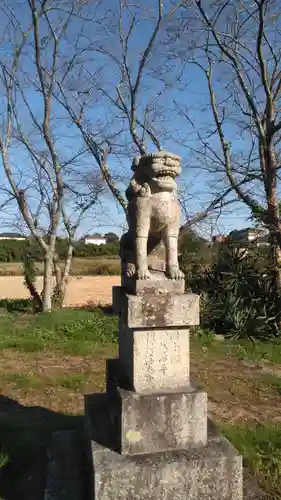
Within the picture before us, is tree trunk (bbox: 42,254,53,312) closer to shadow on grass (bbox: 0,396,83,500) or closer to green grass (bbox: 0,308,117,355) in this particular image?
green grass (bbox: 0,308,117,355)

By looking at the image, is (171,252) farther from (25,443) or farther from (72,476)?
(25,443)

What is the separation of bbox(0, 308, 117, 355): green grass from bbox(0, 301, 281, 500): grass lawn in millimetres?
18

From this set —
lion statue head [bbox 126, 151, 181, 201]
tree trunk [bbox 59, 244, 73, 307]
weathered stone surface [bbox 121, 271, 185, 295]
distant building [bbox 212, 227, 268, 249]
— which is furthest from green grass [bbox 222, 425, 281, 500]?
tree trunk [bbox 59, 244, 73, 307]

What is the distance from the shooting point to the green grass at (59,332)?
6949 mm

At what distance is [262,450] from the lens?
11.1ft

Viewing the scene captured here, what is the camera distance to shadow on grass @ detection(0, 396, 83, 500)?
3.00m

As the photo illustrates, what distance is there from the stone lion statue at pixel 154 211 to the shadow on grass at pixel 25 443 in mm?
1748

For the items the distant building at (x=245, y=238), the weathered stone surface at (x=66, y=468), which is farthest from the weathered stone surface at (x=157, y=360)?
the distant building at (x=245, y=238)

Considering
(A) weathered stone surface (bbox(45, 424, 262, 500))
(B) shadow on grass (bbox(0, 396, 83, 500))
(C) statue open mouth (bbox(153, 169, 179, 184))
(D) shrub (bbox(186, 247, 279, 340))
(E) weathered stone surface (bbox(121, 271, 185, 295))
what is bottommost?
(B) shadow on grass (bbox(0, 396, 83, 500))

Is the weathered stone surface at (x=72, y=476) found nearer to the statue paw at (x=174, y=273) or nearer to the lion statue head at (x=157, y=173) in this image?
the statue paw at (x=174, y=273)

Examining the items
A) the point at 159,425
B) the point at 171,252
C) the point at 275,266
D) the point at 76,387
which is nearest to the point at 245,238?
the point at 275,266

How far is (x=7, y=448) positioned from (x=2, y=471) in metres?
0.29

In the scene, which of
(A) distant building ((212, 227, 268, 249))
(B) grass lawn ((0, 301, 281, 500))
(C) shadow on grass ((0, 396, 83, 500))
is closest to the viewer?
(C) shadow on grass ((0, 396, 83, 500))

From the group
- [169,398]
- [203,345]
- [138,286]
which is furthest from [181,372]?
[203,345]
